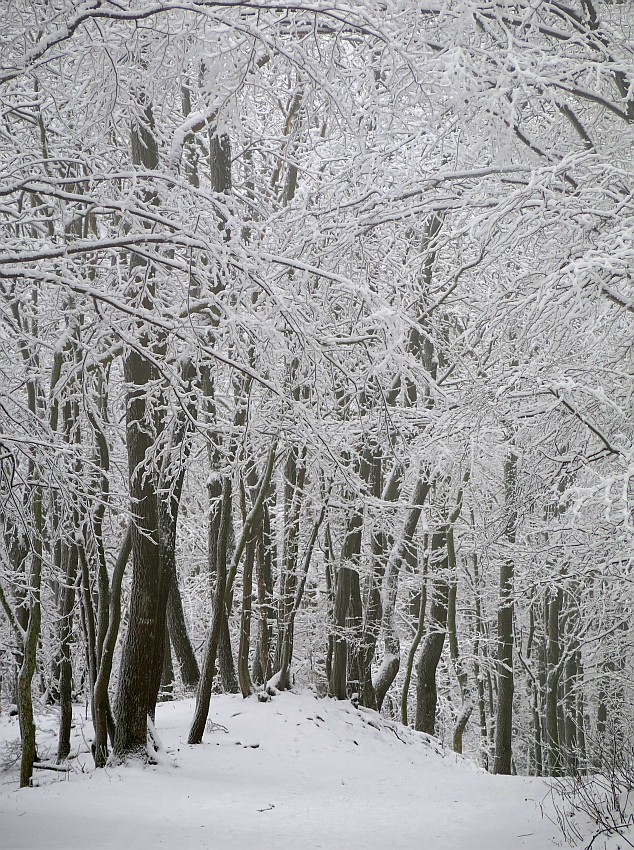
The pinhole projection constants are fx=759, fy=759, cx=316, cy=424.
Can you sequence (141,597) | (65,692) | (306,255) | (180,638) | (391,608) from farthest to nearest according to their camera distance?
(391,608) < (180,638) < (65,692) < (141,597) < (306,255)

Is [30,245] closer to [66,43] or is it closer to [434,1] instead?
[66,43]

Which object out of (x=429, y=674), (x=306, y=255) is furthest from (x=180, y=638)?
(x=306, y=255)

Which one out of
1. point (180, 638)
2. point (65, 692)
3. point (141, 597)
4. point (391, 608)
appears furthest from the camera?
point (391, 608)

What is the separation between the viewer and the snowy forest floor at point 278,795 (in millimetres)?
5305

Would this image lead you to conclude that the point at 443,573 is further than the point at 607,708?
No

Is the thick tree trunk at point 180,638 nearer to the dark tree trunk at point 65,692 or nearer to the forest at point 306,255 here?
the forest at point 306,255

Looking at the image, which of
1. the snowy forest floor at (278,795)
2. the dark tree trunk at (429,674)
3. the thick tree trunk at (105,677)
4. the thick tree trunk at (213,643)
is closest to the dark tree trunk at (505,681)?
the dark tree trunk at (429,674)

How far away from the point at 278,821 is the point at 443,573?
8533mm

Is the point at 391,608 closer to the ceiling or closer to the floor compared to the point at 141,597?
closer to the floor

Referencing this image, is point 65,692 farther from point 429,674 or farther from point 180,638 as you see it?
point 429,674

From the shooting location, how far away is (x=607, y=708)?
21.3 meters

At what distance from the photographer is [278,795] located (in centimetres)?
744

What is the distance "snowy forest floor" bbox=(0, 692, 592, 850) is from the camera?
17.4 ft

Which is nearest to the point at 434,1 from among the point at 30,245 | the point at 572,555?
the point at 30,245
